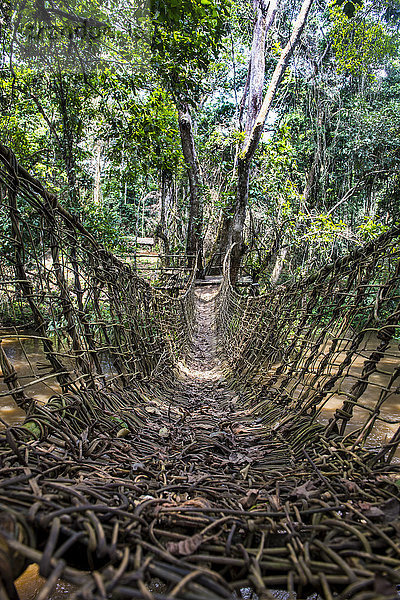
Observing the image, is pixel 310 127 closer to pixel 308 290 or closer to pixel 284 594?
pixel 308 290

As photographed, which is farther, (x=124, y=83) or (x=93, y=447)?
(x=124, y=83)

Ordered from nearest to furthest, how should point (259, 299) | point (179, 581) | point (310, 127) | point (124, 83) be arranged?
point (179, 581)
point (259, 299)
point (124, 83)
point (310, 127)

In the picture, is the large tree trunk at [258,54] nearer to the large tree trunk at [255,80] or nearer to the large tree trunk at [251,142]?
the large tree trunk at [255,80]

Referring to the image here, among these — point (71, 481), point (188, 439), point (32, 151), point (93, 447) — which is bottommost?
point (188, 439)

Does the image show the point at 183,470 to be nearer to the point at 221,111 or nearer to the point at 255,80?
the point at 255,80

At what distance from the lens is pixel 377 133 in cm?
786

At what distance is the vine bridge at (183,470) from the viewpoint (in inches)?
17.7

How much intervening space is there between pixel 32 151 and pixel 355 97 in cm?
770

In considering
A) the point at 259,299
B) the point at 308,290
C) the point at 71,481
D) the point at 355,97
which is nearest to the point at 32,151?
the point at 259,299

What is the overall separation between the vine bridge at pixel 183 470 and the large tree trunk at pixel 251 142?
3671 millimetres

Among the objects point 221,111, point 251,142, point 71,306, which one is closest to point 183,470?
point 71,306

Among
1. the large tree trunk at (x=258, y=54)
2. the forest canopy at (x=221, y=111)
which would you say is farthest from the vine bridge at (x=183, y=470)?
the large tree trunk at (x=258, y=54)

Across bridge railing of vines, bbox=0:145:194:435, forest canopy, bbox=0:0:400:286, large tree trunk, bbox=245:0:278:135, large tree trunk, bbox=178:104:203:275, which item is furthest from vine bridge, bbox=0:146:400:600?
large tree trunk, bbox=178:104:203:275

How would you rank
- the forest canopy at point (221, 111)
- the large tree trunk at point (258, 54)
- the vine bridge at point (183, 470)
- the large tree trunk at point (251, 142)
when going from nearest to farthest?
the vine bridge at point (183, 470), the forest canopy at point (221, 111), the large tree trunk at point (251, 142), the large tree trunk at point (258, 54)
